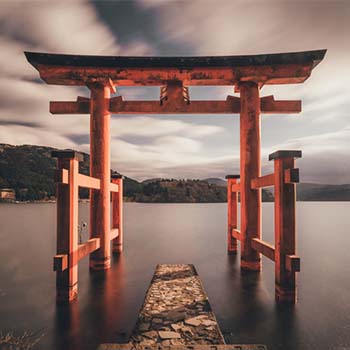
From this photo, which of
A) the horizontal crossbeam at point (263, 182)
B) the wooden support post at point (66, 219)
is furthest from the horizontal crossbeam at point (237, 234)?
the wooden support post at point (66, 219)

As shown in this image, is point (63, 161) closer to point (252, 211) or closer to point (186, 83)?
point (186, 83)

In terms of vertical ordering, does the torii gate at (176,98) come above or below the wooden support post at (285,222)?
above

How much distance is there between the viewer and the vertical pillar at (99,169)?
22.8ft

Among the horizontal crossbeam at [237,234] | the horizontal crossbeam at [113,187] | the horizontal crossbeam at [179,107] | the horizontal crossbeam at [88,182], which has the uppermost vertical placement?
the horizontal crossbeam at [179,107]

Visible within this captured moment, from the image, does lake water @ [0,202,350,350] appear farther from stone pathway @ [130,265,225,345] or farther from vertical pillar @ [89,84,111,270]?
vertical pillar @ [89,84,111,270]

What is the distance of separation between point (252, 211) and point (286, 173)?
2256 millimetres

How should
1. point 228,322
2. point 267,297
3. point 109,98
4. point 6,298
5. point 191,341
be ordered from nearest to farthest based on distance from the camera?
point 191,341 < point 228,322 < point 267,297 < point 6,298 < point 109,98

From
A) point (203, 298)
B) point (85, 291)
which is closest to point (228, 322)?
point (203, 298)

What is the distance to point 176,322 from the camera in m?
3.87

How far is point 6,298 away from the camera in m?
6.12

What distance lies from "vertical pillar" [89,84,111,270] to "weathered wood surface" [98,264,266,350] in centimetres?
213

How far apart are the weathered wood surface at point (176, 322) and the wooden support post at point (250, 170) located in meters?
2.00

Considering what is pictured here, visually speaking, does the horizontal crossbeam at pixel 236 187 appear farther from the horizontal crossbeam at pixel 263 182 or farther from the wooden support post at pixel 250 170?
the horizontal crossbeam at pixel 263 182

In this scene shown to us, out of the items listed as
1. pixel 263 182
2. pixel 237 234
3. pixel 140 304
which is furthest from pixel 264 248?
pixel 140 304
